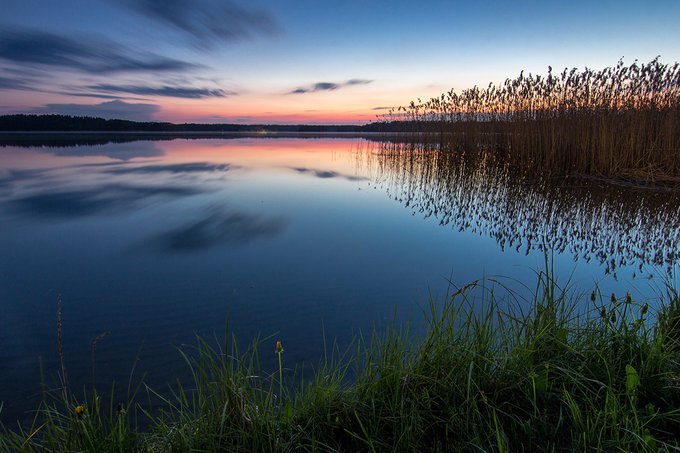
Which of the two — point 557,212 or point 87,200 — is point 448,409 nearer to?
point 557,212

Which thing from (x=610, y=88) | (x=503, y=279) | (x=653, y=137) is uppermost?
(x=610, y=88)

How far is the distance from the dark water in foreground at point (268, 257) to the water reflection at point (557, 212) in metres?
0.03

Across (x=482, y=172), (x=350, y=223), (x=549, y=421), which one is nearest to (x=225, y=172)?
(x=350, y=223)

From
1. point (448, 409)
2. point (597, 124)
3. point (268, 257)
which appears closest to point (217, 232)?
point (268, 257)

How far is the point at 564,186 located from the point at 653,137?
2514 mm

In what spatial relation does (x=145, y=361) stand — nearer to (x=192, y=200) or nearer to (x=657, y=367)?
(x=657, y=367)

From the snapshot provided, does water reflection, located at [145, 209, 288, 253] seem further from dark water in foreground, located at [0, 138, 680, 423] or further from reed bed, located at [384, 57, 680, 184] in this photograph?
reed bed, located at [384, 57, 680, 184]

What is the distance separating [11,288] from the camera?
309 centimetres

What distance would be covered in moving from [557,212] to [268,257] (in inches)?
178

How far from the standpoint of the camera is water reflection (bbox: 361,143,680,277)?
4.06 meters

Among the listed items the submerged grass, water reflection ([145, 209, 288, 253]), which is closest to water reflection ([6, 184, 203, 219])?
water reflection ([145, 209, 288, 253])

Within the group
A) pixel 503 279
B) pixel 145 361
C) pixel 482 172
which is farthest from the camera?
pixel 482 172

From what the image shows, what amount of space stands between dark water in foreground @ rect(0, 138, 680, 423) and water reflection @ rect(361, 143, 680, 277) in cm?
3

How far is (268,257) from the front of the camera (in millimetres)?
3930
